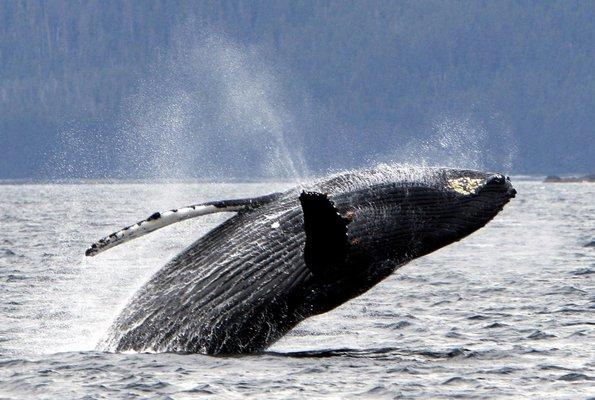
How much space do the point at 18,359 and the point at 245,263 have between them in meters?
2.77

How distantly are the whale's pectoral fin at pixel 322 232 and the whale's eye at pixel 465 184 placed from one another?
1545 millimetres

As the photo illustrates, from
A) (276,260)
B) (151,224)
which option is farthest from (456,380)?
(151,224)

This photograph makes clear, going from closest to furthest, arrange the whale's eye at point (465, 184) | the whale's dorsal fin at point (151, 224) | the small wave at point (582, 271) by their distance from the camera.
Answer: the whale's dorsal fin at point (151, 224) → the whale's eye at point (465, 184) → the small wave at point (582, 271)

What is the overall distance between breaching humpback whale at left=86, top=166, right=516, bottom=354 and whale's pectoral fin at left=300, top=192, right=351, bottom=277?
1 centimetres

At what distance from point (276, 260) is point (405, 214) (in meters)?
1.29

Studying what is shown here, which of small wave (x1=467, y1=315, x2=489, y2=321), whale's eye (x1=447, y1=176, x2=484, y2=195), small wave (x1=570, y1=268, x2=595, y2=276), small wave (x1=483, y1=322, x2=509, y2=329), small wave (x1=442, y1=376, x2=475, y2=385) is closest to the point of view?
small wave (x1=442, y1=376, x2=475, y2=385)

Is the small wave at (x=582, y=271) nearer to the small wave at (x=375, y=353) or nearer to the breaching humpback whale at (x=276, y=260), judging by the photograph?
the small wave at (x=375, y=353)

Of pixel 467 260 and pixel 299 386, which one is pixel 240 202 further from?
pixel 467 260

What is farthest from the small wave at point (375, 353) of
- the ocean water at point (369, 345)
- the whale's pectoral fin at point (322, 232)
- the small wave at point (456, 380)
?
the whale's pectoral fin at point (322, 232)

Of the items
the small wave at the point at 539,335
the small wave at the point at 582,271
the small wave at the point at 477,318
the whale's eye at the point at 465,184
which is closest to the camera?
the whale's eye at the point at 465,184

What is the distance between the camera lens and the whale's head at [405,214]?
10.2 m

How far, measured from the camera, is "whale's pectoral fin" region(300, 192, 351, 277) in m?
9.41

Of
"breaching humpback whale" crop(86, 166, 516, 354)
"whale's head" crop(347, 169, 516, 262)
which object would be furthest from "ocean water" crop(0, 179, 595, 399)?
"whale's head" crop(347, 169, 516, 262)

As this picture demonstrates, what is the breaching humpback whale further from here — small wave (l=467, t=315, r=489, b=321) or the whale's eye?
small wave (l=467, t=315, r=489, b=321)
